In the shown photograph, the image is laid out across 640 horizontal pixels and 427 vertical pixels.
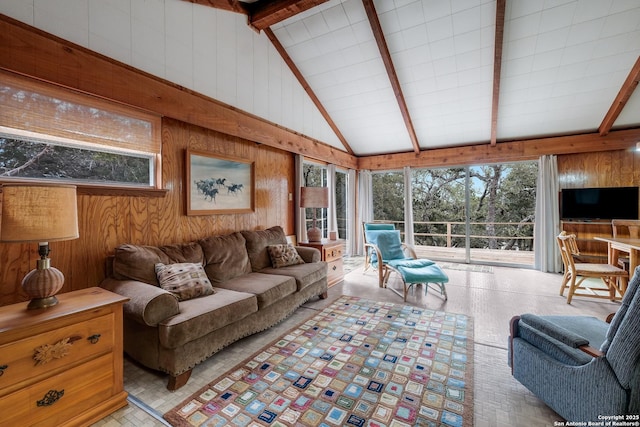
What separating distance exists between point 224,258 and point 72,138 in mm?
1554

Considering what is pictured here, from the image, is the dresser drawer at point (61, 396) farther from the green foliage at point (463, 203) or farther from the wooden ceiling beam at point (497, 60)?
the green foliage at point (463, 203)

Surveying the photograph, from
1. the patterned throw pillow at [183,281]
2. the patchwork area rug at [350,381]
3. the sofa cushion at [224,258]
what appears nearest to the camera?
the patchwork area rug at [350,381]

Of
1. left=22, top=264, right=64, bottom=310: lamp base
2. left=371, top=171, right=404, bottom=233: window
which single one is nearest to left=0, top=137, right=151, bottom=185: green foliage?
left=22, top=264, right=64, bottom=310: lamp base

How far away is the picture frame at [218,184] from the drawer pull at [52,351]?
1.57 m

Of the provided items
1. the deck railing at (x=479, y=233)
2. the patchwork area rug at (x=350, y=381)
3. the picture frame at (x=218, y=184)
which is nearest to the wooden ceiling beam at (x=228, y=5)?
the picture frame at (x=218, y=184)

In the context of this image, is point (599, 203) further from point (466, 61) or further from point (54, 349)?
point (54, 349)

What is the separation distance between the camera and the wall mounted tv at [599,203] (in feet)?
14.6

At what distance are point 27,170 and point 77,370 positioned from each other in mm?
1395

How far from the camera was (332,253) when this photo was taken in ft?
13.4

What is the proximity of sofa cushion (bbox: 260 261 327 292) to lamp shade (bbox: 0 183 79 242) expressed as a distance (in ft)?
6.15

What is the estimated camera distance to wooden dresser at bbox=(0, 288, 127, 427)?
127 centimetres

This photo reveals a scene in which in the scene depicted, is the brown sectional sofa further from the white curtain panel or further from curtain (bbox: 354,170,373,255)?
curtain (bbox: 354,170,373,255)

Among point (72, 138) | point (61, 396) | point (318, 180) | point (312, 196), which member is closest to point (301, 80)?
point (312, 196)

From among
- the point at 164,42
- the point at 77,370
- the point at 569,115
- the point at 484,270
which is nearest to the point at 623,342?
the point at 77,370
